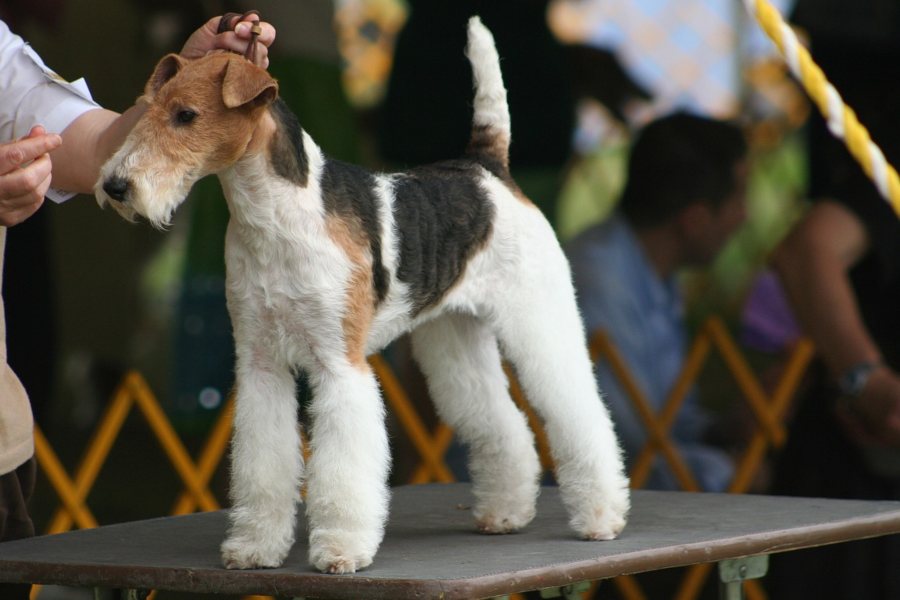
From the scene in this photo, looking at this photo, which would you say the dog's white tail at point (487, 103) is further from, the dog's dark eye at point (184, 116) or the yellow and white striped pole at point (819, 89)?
the dog's dark eye at point (184, 116)

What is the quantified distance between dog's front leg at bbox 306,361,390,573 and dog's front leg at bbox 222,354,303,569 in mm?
60

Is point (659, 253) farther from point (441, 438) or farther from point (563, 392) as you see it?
point (563, 392)

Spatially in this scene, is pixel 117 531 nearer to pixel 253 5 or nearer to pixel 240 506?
pixel 240 506

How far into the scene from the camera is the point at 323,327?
6.26ft

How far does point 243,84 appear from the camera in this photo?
1776mm

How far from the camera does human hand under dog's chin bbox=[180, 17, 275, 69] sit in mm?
→ 1962

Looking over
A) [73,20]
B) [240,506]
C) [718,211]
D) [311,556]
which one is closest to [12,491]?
[240,506]

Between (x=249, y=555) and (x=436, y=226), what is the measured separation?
1.93 ft

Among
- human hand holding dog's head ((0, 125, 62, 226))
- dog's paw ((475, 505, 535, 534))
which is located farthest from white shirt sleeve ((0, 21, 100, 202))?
dog's paw ((475, 505, 535, 534))

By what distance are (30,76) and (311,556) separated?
951 mm

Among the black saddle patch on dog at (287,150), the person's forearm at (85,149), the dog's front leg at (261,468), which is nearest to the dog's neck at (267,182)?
the black saddle patch on dog at (287,150)

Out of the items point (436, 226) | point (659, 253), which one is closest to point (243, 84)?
point (436, 226)

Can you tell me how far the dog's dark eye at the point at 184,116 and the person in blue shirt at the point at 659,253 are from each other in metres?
2.59

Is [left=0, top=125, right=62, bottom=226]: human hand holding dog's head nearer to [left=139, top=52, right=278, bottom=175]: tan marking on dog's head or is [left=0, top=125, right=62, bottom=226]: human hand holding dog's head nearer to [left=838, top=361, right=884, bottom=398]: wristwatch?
[left=139, top=52, right=278, bottom=175]: tan marking on dog's head
